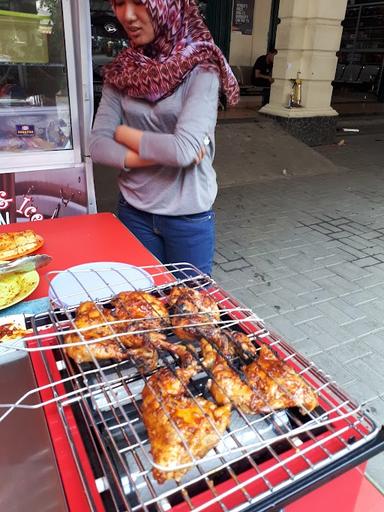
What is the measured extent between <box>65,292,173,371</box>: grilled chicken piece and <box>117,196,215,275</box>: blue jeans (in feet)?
2.62

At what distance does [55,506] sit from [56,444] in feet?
0.37

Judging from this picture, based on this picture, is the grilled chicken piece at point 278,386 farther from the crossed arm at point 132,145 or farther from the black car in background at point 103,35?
the black car in background at point 103,35

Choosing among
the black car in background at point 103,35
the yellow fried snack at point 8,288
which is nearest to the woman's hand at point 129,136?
the yellow fried snack at point 8,288

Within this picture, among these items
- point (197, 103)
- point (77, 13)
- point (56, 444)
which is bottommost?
point (56, 444)

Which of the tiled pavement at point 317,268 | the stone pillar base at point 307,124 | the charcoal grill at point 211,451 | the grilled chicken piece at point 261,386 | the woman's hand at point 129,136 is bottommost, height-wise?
the tiled pavement at point 317,268

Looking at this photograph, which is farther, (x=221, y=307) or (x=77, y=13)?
(x=77, y=13)

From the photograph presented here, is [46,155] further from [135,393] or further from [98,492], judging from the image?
[98,492]

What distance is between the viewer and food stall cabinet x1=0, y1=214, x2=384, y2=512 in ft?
2.43

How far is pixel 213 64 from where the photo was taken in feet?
5.87

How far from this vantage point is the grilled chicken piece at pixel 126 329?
97cm

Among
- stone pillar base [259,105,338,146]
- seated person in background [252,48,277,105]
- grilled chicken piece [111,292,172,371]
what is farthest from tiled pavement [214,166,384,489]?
seated person in background [252,48,277,105]

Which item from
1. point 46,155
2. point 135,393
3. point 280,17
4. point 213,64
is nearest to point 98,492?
point 135,393

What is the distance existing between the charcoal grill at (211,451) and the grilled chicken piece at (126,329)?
32mm

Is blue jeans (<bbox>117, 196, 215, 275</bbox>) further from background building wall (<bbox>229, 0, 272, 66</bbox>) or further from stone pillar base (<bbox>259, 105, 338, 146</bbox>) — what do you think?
background building wall (<bbox>229, 0, 272, 66</bbox>)
